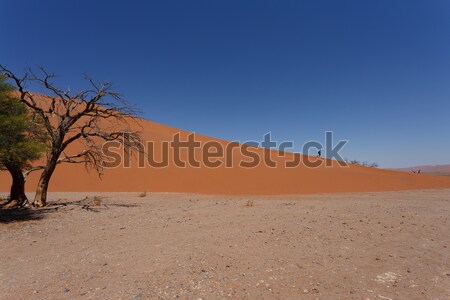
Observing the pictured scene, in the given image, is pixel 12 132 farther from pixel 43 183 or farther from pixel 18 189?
pixel 18 189

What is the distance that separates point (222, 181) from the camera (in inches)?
852

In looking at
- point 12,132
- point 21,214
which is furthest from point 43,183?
point 12,132

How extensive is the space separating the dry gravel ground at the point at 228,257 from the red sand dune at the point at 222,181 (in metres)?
11.4

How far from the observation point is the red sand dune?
19.6 metres

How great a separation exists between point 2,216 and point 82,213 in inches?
80.1

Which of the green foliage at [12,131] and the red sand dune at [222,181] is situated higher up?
the green foliage at [12,131]

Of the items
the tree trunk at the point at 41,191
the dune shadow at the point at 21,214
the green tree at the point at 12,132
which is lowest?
the dune shadow at the point at 21,214

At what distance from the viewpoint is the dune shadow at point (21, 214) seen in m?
7.96

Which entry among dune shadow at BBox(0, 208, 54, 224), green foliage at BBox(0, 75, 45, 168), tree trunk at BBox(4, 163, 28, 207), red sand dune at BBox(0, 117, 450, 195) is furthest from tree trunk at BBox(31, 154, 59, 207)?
red sand dune at BBox(0, 117, 450, 195)

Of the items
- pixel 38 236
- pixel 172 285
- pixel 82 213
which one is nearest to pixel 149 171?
pixel 82 213

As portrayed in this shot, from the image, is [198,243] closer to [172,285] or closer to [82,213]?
[172,285]

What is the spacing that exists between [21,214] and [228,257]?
7.24 meters

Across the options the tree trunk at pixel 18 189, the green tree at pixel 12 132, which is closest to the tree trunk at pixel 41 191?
the tree trunk at pixel 18 189
